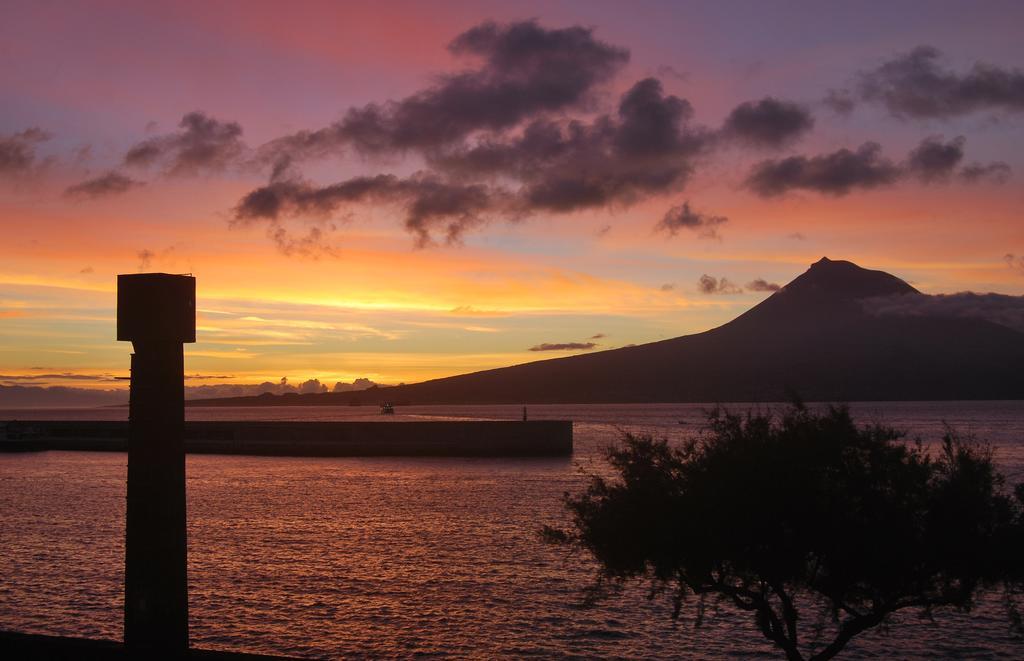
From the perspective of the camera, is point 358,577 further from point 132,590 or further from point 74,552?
point 132,590

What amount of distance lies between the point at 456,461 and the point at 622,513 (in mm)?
91392

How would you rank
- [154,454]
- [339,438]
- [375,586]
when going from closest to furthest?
[154,454], [375,586], [339,438]

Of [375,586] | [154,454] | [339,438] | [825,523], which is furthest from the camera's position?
[339,438]

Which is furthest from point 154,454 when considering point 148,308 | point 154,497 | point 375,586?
point 375,586

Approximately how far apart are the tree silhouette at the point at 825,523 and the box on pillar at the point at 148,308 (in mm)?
10528

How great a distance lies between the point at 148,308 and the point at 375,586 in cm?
2763

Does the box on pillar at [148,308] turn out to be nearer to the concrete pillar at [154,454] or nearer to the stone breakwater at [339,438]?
the concrete pillar at [154,454]

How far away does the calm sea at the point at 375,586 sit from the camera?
28719 mm

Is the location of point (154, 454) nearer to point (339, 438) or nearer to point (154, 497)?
point (154, 497)

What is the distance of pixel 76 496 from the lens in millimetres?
72000

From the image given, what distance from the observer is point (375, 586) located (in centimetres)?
3716

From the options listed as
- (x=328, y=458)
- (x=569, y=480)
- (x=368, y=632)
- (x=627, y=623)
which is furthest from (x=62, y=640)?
(x=328, y=458)

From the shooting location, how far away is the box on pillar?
1160 cm

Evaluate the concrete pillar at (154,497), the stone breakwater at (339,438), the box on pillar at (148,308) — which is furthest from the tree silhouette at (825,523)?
the stone breakwater at (339,438)
